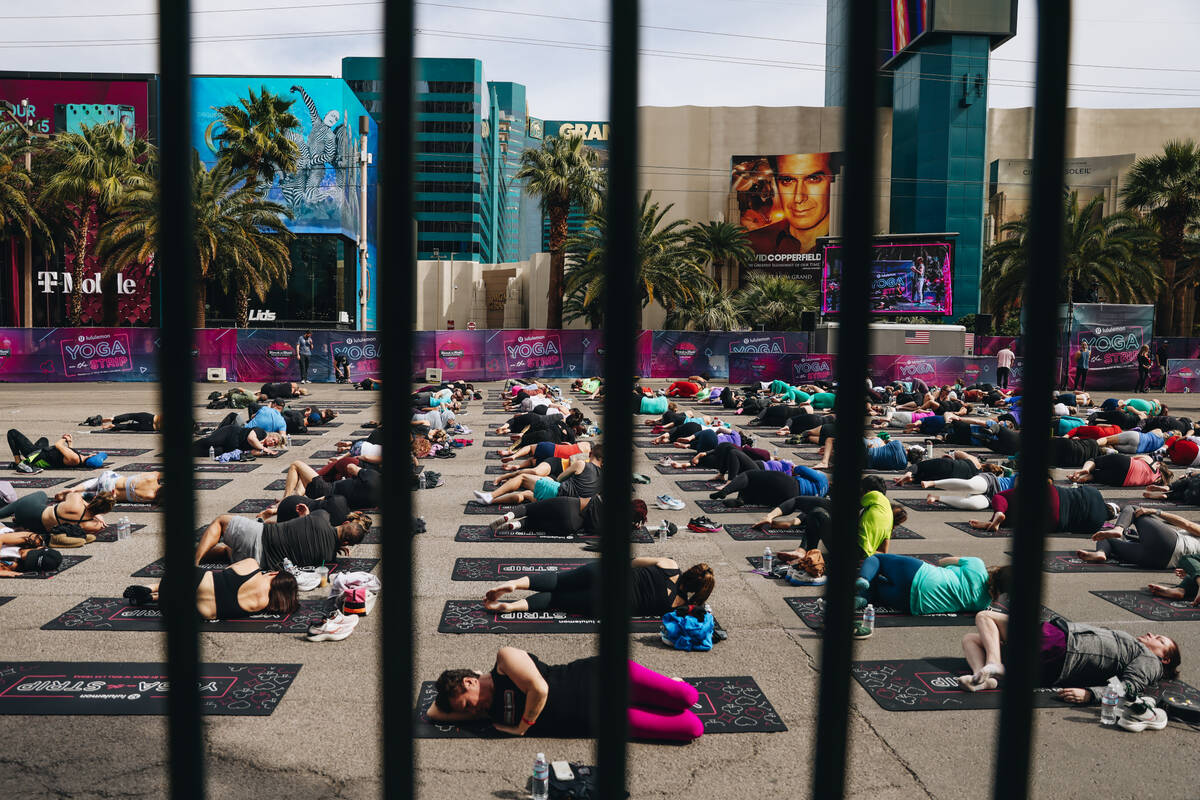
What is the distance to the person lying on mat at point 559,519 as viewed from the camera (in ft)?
31.5

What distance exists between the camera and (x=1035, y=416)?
2.55ft

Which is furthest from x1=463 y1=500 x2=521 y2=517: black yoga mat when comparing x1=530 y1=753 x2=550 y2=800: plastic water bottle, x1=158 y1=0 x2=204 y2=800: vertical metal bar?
x1=158 y1=0 x2=204 y2=800: vertical metal bar

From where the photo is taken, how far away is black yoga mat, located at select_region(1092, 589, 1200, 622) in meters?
7.14

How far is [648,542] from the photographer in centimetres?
957

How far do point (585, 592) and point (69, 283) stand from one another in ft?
163

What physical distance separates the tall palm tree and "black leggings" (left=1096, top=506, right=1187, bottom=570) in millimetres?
27561

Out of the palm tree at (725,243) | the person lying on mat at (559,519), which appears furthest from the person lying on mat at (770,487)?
the palm tree at (725,243)

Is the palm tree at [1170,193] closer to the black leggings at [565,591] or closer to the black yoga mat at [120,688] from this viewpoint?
the black leggings at [565,591]

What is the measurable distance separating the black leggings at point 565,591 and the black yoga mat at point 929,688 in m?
2.13

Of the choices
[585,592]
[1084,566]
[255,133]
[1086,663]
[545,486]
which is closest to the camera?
[1086,663]

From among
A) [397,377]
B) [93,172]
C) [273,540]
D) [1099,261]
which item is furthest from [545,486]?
[1099,261]

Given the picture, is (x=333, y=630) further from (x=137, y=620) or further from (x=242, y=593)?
(x=137, y=620)

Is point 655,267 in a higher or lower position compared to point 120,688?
higher

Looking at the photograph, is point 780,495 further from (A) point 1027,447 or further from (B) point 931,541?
(A) point 1027,447
